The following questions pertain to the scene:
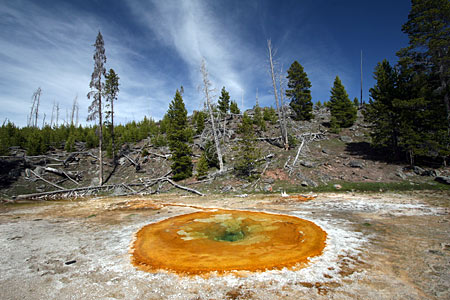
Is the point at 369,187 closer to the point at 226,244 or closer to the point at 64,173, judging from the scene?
the point at 226,244

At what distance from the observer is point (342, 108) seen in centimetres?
2908

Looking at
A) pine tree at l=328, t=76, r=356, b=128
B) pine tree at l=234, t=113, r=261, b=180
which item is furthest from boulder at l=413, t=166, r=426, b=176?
pine tree at l=328, t=76, r=356, b=128

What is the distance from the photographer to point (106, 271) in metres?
3.93

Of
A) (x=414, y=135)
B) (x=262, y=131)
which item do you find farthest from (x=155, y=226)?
(x=262, y=131)

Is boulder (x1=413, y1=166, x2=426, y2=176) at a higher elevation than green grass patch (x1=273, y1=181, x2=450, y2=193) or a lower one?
higher

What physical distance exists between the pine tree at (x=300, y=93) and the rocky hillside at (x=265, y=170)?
2873 millimetres

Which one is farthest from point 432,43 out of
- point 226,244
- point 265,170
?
point 226,244

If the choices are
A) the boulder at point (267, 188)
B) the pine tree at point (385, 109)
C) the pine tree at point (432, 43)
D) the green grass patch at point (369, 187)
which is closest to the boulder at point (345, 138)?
the pine tree at point (385, 109)

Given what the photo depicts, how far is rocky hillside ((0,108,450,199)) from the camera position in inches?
612

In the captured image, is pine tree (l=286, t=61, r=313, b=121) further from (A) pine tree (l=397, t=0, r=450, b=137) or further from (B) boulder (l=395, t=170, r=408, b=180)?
(B) boulder (l=395, t=170, r=408, b=180)

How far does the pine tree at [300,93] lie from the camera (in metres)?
32.3

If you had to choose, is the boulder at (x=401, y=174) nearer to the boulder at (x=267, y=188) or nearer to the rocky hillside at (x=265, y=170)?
the rocky hillside at (x=265, y=170)

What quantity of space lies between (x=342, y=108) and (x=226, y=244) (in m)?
31.1

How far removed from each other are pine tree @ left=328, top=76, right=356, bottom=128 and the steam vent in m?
25.9
